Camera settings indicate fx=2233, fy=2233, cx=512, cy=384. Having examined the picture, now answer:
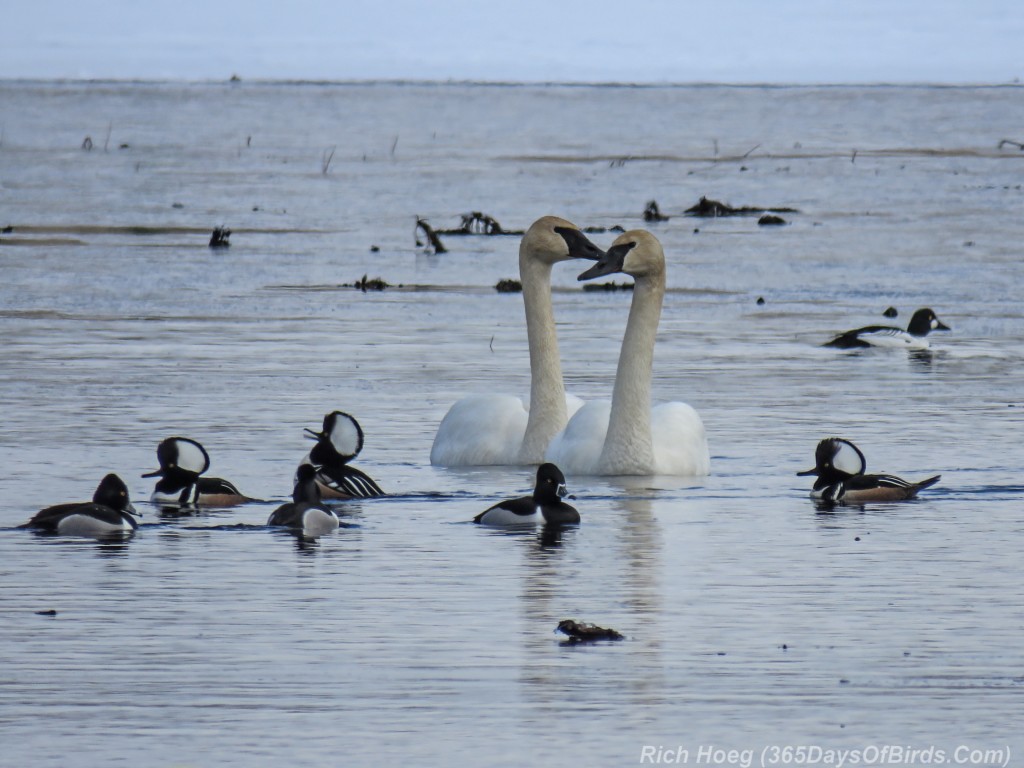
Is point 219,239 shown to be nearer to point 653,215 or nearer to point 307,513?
point 653,215

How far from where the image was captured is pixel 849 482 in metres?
11.6

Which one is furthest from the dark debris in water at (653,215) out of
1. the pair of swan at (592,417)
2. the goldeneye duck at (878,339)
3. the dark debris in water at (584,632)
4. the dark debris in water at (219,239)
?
the dark debris in water at (584,632)

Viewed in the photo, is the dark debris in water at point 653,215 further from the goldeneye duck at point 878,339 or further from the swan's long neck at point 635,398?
the swan's long neck at point 635,398

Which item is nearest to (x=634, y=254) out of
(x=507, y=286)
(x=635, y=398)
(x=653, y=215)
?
(x=635, y=398)

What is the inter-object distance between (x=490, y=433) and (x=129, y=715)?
6.85 metres

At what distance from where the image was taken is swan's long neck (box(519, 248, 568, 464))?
44.5 feet

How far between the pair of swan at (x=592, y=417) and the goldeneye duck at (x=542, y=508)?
6.62 ft

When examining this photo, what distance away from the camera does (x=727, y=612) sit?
8492 millimetres

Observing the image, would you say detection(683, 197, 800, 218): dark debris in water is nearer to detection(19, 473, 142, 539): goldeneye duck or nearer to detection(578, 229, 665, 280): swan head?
detection(578, 229, 665, 280): swan head

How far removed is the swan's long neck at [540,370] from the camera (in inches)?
535

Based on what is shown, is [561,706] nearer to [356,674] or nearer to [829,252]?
[356,674]

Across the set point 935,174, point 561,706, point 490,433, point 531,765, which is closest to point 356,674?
point 561,706

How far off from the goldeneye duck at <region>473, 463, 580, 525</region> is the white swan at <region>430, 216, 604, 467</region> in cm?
232

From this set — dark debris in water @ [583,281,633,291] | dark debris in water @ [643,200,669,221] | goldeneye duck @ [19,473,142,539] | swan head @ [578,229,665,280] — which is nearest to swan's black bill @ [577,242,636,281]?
swan head @ [578,229,665,280]
